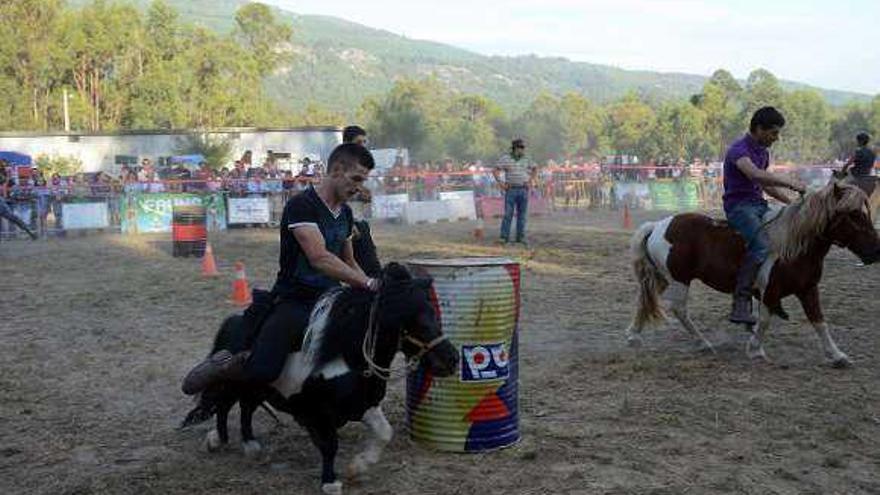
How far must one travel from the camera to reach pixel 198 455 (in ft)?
17.8

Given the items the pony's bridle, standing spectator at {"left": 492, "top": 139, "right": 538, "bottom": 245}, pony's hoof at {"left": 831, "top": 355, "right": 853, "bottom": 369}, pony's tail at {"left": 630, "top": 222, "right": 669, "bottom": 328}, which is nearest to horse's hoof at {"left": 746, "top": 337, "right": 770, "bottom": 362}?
pony's hoof at {"left": 831, "top": 355, "right": 853, "bottom": 369}

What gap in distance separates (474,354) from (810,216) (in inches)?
144

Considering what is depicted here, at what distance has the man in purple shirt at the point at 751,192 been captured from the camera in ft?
24.5

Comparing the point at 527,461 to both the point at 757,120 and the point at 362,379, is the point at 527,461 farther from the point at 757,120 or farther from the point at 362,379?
the point at 757,120

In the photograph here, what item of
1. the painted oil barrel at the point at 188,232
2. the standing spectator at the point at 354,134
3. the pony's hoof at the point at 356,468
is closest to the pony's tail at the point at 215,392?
the pony's hoof at the point at 356,468

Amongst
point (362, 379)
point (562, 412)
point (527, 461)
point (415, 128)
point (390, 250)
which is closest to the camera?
point (362, 379)

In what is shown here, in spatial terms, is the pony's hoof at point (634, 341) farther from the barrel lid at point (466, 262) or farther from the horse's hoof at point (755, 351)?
the barrel lid at point (466, 262)

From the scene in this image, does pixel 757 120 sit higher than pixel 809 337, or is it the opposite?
pixel 757 120

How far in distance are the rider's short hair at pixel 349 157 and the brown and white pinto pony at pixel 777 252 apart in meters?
4.06

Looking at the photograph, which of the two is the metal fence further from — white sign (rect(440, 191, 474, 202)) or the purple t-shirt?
the purple t-shirt

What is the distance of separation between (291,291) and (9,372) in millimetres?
4074

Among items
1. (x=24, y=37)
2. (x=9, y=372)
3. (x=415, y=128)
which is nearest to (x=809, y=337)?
(x=9, y=372)

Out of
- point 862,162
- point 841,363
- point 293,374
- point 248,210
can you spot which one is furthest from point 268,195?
point 293,374

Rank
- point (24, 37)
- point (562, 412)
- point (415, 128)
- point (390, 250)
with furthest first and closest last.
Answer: point (415, 128) → point (24, 37) → point (390, 250) → point (562, 412)
